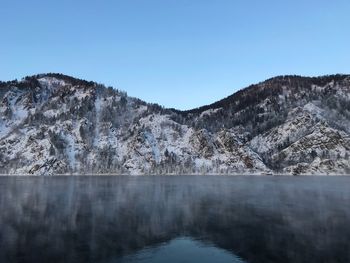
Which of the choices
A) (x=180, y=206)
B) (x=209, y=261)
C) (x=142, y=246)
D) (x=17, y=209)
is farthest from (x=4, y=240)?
(x=180, y=206)

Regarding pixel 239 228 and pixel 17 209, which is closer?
pixel 239 228

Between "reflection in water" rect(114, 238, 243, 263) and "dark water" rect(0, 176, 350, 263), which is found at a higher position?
"dark water" rect(0, 176, 350, 263)

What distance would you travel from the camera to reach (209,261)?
43312mm

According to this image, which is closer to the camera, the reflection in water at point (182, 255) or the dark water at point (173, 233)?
the reflection in water at point (182, 255)

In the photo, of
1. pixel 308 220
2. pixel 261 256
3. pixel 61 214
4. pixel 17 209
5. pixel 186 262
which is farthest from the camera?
pixel 17 209

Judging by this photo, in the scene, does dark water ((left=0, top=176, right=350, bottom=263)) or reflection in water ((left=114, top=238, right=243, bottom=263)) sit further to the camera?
dark water ((left=0, top=176, right=350, bottom=263))

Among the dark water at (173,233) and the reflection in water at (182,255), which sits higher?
the dark water at (173,233)

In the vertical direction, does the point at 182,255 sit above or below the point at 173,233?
below

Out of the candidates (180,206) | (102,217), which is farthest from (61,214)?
(180,206)

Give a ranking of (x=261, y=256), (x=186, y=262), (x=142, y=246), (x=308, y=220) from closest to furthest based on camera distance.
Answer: (x=186, y=262) → (x=261, y=256) → (x=142, y=246) → (x=308, y=220)

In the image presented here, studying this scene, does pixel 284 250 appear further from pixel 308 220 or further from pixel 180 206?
pixel 180 206

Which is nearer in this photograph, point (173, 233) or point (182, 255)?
point (182, 255)

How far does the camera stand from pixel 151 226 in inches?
2530

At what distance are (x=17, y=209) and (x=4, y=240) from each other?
32788mm
